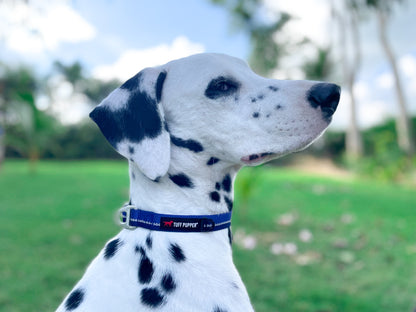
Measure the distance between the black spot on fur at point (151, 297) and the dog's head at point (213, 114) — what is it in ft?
1.47

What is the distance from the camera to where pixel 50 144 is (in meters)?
20.1

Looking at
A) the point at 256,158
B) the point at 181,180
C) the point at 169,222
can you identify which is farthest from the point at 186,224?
the point at 256,158

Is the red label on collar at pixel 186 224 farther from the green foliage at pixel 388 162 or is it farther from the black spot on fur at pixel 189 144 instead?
the green foliage at pixel 388 162

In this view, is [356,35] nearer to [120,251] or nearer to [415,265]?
[415,265]

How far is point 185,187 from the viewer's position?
5.65 feet

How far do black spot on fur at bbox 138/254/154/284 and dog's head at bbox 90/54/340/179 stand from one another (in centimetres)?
35

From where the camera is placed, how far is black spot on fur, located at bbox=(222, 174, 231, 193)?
1.82 metres

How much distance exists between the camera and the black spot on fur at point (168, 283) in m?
1.52

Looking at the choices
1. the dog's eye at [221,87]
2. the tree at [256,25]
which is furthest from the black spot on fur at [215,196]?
the tree at [256,25]

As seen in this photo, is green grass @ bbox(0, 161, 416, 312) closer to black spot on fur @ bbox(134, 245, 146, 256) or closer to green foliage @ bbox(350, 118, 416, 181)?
black spot on fur @ bbox(134, 245, 146, 256)

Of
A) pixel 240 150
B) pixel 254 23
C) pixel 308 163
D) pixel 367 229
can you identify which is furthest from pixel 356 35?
pixel 240 150

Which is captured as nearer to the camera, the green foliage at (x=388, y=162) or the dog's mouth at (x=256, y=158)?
the dog's mouth at (x=256, y=158)

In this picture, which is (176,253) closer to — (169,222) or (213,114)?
(169,222)

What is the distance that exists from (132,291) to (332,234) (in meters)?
4.91
